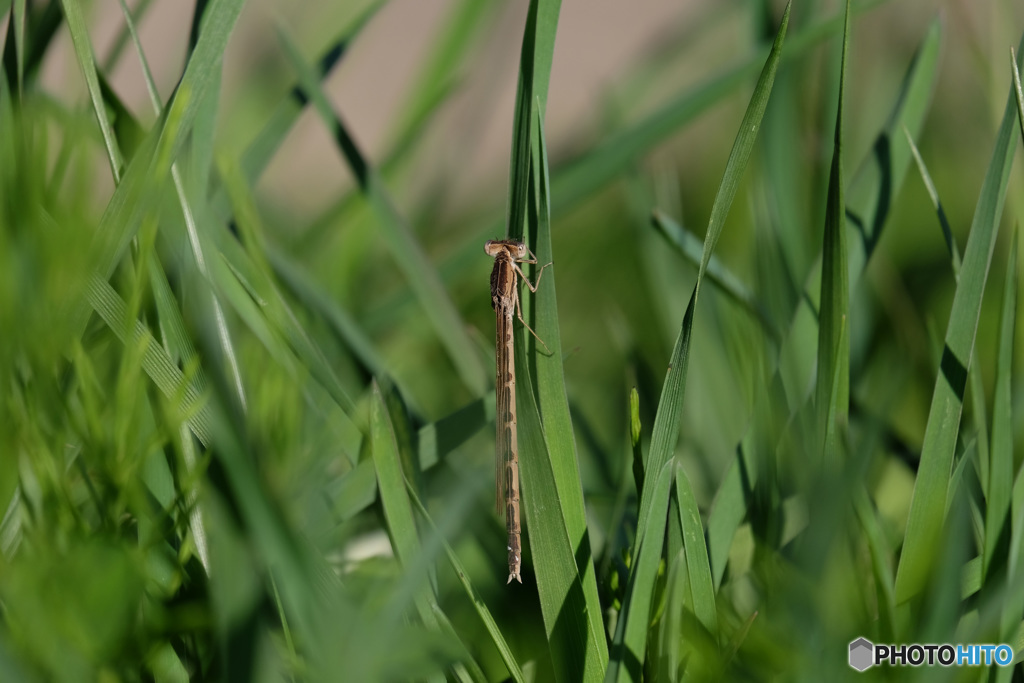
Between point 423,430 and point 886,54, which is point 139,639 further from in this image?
point 886,54

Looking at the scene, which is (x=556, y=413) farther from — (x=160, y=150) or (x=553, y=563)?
(x=160, y=150)

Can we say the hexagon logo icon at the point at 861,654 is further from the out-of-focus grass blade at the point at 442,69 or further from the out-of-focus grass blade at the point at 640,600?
the out-of-focus grass blade at the point at 442,69

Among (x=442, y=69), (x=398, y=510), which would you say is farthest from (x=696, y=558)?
(x=442, y=69)

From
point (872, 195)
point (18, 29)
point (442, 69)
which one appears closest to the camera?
point (18, 29)

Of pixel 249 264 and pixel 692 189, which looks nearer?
pixel 249 264

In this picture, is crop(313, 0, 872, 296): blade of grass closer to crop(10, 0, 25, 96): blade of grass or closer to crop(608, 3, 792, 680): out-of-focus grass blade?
crop(608, 3, 792, 680): out-of-focus grass blade

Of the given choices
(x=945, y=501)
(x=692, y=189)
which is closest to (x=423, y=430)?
(x=945, y=501)

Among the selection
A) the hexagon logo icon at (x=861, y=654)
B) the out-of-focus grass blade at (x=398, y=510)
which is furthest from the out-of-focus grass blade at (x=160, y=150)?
the hexagon logo icon at (x=861, y=654)
